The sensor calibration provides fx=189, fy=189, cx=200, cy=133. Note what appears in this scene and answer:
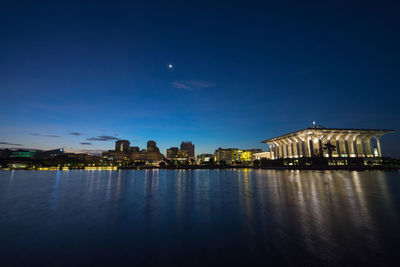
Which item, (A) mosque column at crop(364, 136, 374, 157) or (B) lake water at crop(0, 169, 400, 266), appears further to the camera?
(A) mosque column at crop(364, 136, 374, 157)

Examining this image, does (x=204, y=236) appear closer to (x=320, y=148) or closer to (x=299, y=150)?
(x=320, y=148)

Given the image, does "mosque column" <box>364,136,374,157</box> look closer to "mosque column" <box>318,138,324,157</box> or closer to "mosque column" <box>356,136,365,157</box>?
"mosque column" <box>356,136,365,157</box>

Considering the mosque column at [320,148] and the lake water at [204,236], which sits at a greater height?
the mosque column at [320,148]

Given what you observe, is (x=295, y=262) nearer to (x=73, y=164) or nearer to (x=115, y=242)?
(x=115, y=242)

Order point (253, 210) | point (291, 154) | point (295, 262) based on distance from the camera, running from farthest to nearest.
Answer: point (291, 154)
point (253, 210)
point (295, 262)

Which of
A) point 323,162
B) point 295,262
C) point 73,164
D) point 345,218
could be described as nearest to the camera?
point 295,262

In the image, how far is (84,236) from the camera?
28.7ft

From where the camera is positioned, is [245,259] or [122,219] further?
[122,219]

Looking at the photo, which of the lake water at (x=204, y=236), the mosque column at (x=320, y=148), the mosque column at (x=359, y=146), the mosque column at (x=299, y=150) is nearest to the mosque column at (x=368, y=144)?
the mosque column at (x=359, y=146)

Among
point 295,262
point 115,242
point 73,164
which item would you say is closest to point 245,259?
point 295,262

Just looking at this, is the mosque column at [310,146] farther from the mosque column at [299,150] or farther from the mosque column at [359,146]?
the mosque column at [359,146]

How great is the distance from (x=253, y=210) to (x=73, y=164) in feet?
734

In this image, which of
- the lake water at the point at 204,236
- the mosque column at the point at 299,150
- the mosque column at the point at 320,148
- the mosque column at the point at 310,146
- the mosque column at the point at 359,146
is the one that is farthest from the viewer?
the mosque column at the point at 299,150

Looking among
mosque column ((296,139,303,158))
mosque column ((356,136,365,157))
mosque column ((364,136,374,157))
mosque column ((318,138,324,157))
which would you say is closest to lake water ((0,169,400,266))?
mosque column ((318,138,324,157))
